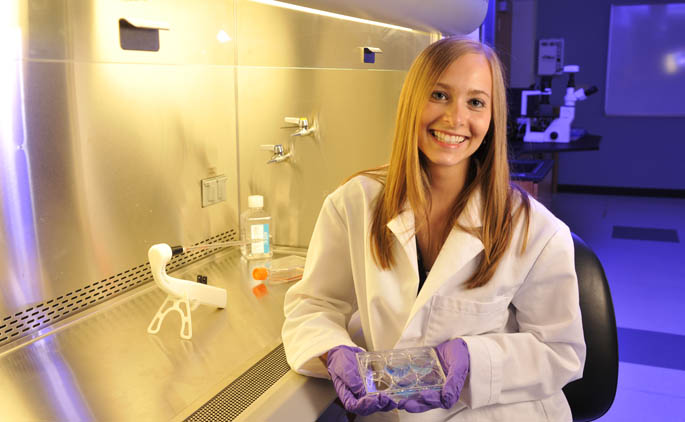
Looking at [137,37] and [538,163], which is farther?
[538,163]

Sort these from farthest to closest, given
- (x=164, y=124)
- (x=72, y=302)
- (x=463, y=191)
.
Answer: (x=164, y=124)
(x=72, y=302)
(x=463, y=191)

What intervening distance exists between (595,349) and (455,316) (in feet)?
1.27

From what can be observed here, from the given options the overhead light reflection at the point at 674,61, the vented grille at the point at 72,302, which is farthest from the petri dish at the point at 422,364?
→ the overhead light reflection at the point at 674,61

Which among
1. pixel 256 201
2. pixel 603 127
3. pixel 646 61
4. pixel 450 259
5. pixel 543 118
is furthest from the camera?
pixel 603 127

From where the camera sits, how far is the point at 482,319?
120 cm

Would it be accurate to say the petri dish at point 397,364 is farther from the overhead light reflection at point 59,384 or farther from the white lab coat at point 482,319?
the overhead light reflection at point 59,384

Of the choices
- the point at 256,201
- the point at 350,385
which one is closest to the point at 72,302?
the point at 256,201

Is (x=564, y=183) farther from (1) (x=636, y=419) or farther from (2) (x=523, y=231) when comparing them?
(2) (x=523, y=231)

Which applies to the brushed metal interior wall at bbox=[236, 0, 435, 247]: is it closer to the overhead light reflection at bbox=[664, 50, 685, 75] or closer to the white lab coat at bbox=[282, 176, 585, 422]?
the white lab coat at bbox=[282, 176, 585, 422]

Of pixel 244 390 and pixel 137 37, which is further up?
pixel 137 37

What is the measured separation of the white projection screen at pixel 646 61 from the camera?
661 centimetres

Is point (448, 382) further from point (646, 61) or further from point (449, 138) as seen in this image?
point (646, 61)

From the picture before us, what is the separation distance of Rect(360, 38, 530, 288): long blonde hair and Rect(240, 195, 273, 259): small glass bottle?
74 centimetres

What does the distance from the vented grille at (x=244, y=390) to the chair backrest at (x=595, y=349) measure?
0.67 meters
